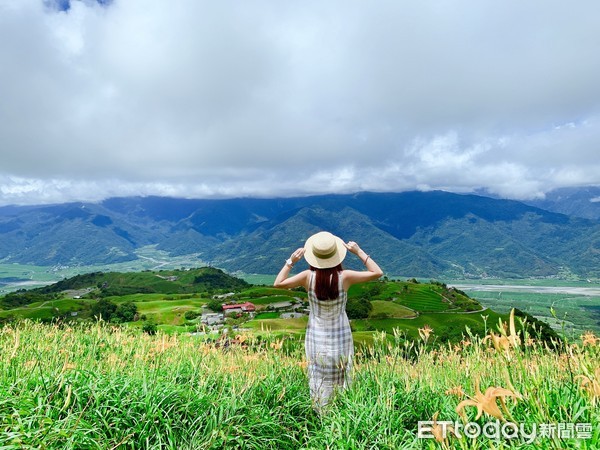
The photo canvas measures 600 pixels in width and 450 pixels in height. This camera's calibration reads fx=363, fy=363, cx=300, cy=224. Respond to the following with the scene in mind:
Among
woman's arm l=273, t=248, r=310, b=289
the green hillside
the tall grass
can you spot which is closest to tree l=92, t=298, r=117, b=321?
the green hillside

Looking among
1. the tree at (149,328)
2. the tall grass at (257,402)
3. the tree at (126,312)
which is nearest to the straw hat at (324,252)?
the tall grass at (257,402)

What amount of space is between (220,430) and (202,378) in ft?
3.73

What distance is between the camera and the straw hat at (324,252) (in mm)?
4492

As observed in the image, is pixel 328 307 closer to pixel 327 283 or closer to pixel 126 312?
pixel 327 283

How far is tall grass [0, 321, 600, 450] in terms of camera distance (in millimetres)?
2830

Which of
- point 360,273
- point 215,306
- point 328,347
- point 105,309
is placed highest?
point 360,273

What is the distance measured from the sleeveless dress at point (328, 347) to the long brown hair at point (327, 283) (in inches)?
2.5

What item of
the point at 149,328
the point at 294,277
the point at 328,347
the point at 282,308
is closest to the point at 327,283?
the point at 294,277

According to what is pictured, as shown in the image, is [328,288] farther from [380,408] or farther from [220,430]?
[220,430]

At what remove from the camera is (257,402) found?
4230 mm

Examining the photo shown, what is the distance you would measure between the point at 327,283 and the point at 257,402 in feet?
5.30

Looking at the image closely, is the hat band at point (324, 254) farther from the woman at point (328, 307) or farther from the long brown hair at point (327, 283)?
the long brown hair at point (327, 283)

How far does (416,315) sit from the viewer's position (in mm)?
97688

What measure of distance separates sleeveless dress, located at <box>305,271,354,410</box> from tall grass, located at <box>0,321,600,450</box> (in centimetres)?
19
